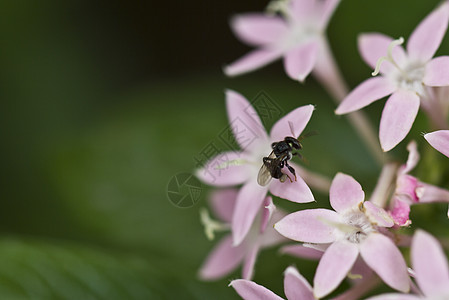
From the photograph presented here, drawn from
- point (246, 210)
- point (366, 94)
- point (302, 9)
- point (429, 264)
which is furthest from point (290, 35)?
point (429, 264)

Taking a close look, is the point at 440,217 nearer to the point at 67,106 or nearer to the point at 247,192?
the point at 247,192

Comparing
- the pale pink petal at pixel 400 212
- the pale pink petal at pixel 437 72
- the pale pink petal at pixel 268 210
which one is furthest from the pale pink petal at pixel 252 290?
the pale pink petal at pixel 437 72

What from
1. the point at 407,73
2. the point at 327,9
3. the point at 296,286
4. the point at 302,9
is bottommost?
the point at 296,286

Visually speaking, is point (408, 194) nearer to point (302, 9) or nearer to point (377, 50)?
point (377, 50)

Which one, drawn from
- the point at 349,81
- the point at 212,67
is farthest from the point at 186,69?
the point at 349,81

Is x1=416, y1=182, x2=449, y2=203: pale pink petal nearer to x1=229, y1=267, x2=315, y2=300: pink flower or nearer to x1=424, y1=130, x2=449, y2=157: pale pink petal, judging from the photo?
x1=424, y1=130, x2=449, y2=157: pale pink petal
